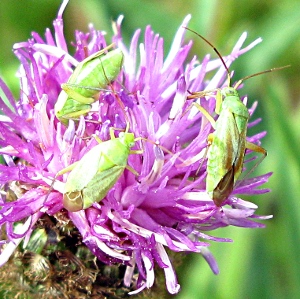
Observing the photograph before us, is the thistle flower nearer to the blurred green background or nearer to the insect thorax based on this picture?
the insect thorax

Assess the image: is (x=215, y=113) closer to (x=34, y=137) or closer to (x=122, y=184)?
(x=122, y=184)

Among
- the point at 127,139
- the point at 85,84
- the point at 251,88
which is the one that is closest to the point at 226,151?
the point at 127,139

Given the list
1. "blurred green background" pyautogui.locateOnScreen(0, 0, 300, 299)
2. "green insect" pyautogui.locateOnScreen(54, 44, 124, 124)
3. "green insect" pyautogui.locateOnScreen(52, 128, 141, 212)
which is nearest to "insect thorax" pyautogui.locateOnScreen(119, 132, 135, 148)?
"green insect" pyautogui.locateOnScreen(52, 128, 141, 212)

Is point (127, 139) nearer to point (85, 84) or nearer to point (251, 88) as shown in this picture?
point (85, 84)

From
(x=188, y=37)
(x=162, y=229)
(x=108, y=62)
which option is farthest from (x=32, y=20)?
(x=162, y=229)

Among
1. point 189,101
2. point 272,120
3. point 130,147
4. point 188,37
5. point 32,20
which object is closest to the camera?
point 130,147

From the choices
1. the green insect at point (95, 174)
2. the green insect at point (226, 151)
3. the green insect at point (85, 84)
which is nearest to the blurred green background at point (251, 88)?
the green insect at point (226, 151)
